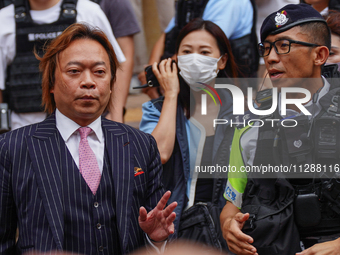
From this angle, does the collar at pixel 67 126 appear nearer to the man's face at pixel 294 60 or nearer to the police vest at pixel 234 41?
the man's face at pixel 294 60

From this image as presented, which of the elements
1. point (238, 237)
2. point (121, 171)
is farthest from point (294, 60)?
point (121, 171)

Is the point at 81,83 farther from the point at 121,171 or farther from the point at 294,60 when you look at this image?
the point at 294,60

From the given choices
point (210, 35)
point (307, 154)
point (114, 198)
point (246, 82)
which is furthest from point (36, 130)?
point (246, 82)

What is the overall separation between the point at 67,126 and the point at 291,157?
1.29 metres

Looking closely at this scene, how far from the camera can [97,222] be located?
2369 mm

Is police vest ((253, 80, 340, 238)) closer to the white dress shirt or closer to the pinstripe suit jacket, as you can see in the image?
the pinstripe suit jacket

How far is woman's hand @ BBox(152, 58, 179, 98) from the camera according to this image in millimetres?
3643

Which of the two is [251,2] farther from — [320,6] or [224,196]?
[224,196]

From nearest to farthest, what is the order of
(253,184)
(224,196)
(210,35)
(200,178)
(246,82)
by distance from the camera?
(253,184), (224,196), (200,178), (210,35), (246,82)

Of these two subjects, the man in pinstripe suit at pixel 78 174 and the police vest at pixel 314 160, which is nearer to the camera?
the man in pinstripe suit at pixel 78 174

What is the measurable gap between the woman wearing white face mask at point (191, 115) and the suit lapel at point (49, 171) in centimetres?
105

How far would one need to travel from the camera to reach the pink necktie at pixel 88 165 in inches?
95.3

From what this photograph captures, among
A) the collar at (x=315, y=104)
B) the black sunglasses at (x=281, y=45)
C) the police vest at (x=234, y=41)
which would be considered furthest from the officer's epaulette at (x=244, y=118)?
the police vest at (x=234, y=41)

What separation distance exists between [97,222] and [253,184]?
100 centimetres
